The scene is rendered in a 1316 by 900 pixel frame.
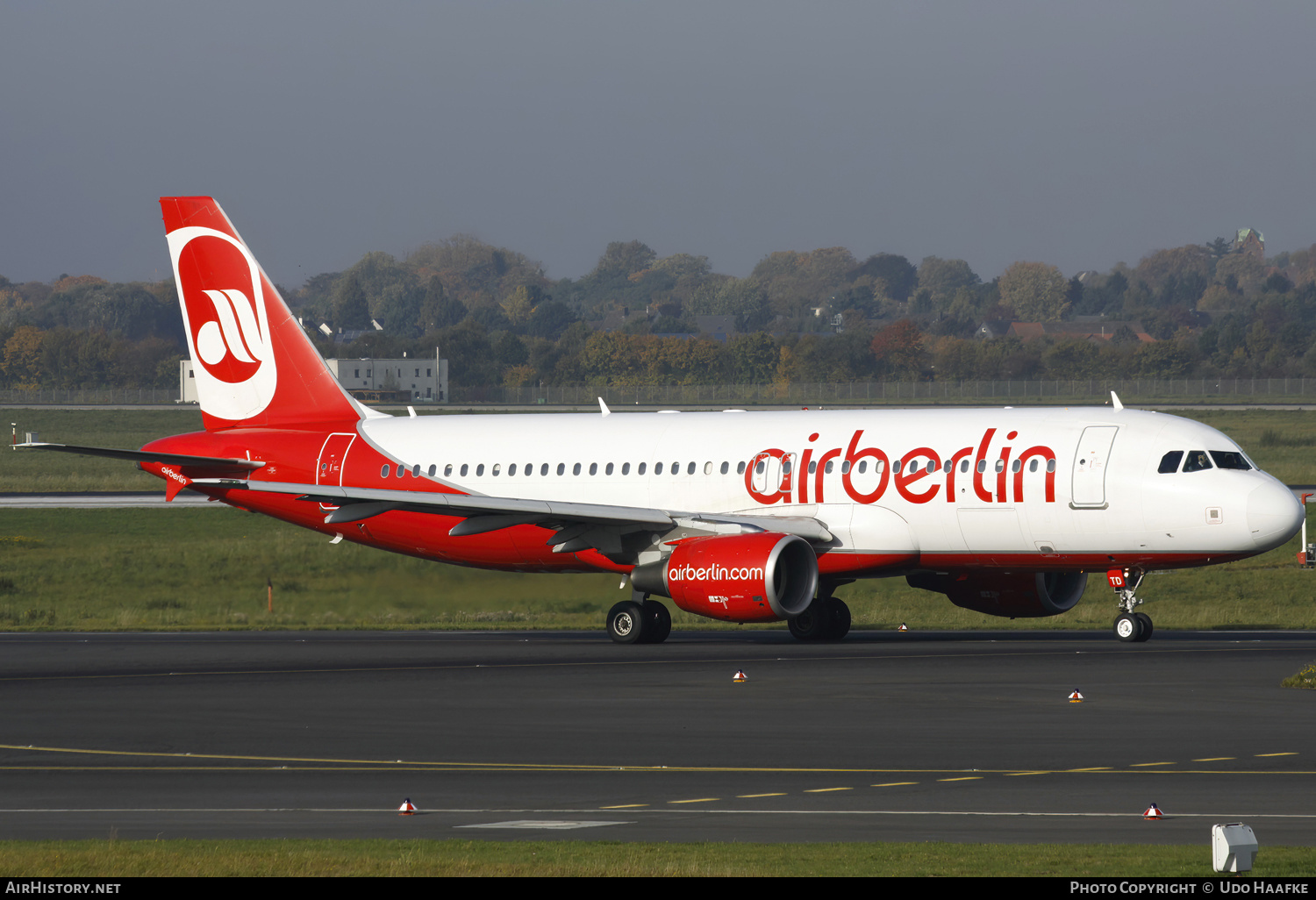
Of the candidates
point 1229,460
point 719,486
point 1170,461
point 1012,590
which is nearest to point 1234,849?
point 1170,461

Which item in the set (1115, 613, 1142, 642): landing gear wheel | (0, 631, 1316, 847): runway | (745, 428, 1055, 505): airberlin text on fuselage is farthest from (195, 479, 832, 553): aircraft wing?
(1115, 613, 1142, 642): landing gear wheel

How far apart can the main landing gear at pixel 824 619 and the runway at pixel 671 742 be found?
5.46 ft

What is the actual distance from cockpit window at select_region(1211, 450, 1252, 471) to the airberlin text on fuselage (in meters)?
3.04

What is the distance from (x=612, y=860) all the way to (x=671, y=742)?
8595 mm

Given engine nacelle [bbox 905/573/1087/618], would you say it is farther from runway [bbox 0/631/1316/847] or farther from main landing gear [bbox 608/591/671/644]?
main landing gear [bbox 608/591/671/644]

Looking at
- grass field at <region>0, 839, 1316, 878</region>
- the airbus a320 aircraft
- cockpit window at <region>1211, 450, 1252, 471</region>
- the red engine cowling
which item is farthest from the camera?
cockpit window at <region>1211, 450, 1252, 471</region>

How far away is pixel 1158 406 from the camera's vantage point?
132250 mm

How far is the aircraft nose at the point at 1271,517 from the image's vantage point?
117 ft

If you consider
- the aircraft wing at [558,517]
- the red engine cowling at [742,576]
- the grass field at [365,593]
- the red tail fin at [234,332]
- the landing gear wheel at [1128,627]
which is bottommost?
the grass field at [365,593]

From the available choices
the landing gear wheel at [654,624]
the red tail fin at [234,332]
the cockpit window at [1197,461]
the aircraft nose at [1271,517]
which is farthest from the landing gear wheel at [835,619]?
the red tail fin at [234,332]

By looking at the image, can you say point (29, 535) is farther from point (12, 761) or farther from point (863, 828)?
point (863, 828)

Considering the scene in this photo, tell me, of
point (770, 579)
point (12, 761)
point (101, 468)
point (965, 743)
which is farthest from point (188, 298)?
point (101, 468)

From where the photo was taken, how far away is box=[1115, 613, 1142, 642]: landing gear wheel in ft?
121

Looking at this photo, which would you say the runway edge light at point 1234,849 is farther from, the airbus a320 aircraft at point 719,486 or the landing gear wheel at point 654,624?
the landing gear wheel at point 654,624
